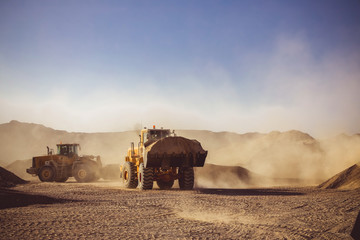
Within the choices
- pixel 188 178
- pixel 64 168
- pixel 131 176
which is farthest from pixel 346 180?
pixel 64 168

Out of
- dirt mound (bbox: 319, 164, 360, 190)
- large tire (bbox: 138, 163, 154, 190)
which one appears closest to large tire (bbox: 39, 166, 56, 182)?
large tire (bbox: 138, 163, 154, 190)

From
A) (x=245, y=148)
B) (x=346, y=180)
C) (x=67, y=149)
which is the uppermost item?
(x=67, y=149)

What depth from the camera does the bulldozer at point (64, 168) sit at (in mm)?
24156

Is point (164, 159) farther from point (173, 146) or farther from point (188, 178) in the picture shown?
point (188, 178)

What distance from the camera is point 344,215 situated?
9062 millimetres

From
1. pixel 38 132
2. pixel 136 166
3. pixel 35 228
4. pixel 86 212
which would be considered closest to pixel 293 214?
pixel 86 212

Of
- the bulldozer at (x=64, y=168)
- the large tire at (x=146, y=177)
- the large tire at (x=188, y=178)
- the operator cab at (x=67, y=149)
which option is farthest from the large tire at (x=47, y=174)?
the large tire at (x=188, y=178)

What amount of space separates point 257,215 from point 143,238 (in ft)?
13.0

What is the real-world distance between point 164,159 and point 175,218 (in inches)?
257

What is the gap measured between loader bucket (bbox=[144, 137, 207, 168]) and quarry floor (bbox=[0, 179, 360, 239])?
288cm

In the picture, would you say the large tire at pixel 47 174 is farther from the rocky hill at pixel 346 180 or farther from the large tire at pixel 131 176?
the rocky hill at pixel 346 180

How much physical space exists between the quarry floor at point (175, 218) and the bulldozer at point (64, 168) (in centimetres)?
1201

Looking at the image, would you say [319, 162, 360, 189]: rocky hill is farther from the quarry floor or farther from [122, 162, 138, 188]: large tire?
[122, 162, 138, 188]: large tire

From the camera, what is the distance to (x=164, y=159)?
15086 millimetres
